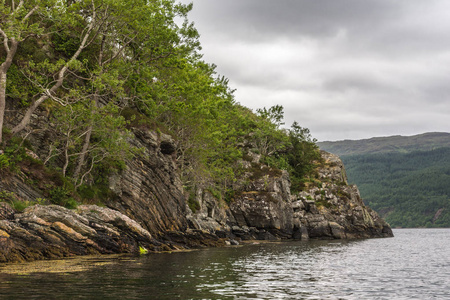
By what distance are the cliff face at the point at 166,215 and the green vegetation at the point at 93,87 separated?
7.65ft

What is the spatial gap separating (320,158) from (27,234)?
100 metres

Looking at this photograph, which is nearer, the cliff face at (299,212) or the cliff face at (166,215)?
the cliff face at (166,215)

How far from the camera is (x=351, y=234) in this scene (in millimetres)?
92125

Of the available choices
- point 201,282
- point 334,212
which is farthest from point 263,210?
point 201,282

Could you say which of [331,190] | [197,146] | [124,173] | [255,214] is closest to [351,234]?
[331,190]

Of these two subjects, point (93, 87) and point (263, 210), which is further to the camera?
point (263, 210)

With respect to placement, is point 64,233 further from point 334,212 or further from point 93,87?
point 334,212

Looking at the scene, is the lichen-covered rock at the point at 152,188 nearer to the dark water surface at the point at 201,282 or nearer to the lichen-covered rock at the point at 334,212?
the dark water surface at the point at 201,282

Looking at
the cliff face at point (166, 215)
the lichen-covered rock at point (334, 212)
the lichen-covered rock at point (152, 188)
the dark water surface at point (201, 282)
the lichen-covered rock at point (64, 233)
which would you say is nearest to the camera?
the dark water surface at point (201, 282)

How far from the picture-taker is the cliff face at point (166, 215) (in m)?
26.7

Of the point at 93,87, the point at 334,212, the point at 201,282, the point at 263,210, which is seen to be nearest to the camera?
the point at 201,282

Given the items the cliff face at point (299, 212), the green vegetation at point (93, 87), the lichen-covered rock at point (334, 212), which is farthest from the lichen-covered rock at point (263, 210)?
the green vegetation at point (93, 87)

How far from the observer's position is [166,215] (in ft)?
153

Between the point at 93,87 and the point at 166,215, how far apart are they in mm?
17086
